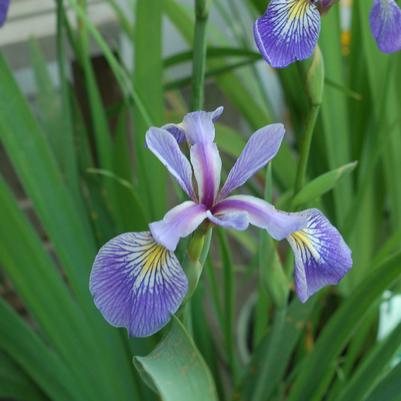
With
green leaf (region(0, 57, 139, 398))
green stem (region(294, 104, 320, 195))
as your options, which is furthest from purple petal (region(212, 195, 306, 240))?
green leaf (region(0, 57, 139, 398))

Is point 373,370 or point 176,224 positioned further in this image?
point 373,370

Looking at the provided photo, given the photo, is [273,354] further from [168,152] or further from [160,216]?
[168,152]

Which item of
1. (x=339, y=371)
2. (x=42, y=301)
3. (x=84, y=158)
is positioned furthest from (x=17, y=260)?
(x=339, y=371)

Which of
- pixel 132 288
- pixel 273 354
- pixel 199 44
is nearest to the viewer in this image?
pixel 132 288

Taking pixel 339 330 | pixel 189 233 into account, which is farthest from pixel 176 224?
pixel 339 330

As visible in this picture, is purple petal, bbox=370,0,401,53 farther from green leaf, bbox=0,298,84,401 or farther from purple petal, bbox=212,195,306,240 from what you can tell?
green leaf, bbox=0,298,84,401

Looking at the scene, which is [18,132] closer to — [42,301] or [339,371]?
[42,301]
